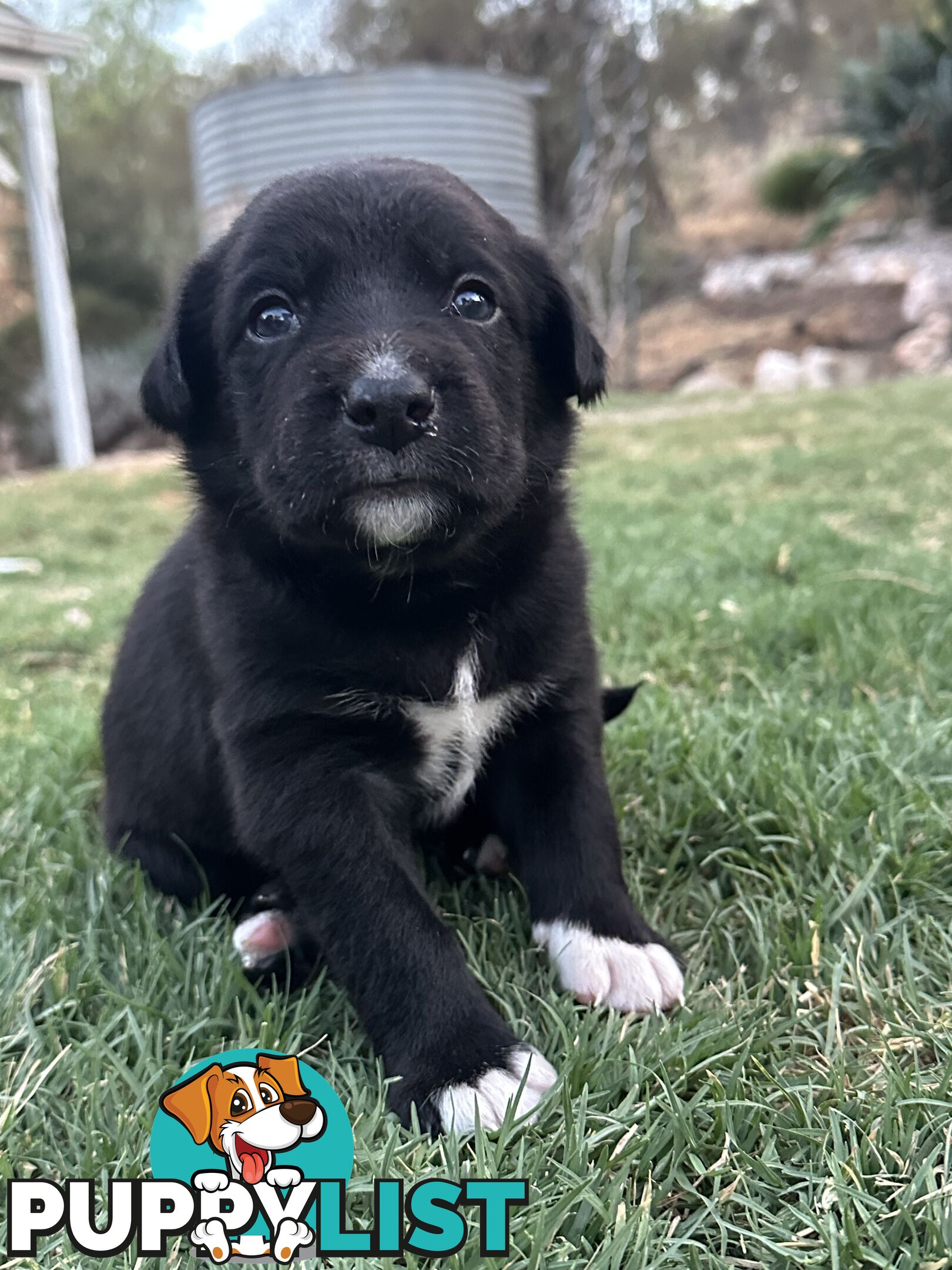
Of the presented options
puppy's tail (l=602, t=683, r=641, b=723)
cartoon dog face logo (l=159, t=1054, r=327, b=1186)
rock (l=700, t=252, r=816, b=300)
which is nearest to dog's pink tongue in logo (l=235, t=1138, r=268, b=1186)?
cartoon dog face logo (l=159, t=1054, r=327, b=1186)

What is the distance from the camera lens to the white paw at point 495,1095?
1310 mm

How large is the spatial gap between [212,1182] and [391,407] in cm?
96

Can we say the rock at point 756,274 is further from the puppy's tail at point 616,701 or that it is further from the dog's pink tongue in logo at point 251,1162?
the dog's pink tongue in logo at point 251,1162

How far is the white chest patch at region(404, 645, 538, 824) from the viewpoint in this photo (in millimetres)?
1713

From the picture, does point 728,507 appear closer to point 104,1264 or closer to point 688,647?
point 688,647

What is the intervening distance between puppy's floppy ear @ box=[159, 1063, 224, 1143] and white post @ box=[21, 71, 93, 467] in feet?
29.9

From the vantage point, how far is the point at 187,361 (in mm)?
1908

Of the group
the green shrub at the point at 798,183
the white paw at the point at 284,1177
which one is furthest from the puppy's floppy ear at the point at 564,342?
the green shrub at the point at 798,183

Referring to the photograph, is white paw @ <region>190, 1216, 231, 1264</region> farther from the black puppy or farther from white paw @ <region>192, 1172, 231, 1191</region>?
the black puppy

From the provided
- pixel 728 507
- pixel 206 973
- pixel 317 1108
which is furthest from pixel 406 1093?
pixel 728 507

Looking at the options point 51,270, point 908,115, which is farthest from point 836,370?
point 51,270

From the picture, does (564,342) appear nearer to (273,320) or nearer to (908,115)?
(273,320)

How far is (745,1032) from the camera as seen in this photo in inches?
56.9

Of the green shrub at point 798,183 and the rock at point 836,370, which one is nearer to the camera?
the rock at point 836,370
